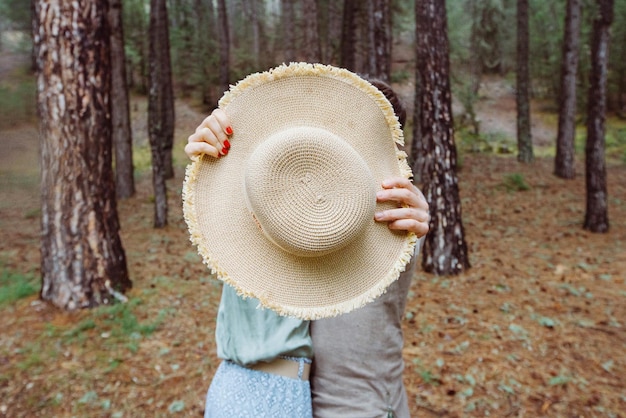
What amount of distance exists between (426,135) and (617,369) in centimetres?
348

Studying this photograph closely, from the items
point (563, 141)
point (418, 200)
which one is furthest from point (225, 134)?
point (563, 141)

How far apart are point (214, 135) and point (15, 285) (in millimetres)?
5680

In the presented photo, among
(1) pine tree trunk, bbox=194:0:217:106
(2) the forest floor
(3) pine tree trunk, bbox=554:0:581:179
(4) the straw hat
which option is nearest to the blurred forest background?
(2) the forest floor

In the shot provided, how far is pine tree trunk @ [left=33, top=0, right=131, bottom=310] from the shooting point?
494 cm

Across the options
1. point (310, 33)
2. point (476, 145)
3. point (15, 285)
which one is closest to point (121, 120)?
point (310, 33)

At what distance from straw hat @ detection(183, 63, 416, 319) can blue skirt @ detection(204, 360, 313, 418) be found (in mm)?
345

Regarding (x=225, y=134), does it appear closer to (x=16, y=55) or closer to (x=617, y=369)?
(x=617, y=369)

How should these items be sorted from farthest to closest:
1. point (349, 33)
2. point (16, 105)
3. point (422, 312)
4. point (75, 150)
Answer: point (16, 105), point (349, 33), point (422, 312), point (75, 150)

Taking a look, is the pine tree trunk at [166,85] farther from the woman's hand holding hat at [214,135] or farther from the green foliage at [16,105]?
the woman's hand holding hat at [214,135]

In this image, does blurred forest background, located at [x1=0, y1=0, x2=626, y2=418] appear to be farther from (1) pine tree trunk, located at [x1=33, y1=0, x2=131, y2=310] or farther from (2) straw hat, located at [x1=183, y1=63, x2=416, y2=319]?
(2) straw hat, located at [x1=183, y1=63, x2=416, y2=319]

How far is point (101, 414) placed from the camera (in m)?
3.89

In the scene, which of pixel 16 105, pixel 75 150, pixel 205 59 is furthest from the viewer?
pixel 205 59

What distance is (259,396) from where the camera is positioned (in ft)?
5.20

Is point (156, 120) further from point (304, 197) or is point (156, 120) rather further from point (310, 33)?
point (304, 197)
